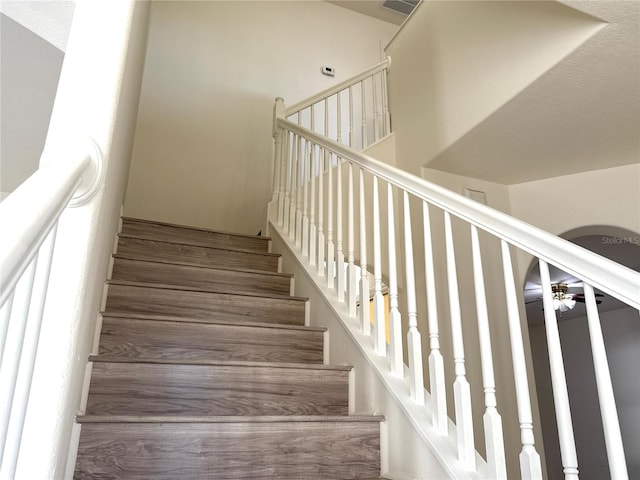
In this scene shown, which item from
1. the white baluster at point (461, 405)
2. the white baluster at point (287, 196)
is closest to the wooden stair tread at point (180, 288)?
the white baluster at point (287, 196)

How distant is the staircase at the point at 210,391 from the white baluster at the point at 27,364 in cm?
71

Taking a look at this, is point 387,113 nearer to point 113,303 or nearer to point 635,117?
point 635,117

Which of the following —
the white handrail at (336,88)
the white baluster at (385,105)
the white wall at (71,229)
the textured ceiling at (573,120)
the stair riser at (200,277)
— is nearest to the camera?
the white wall at (71,229)

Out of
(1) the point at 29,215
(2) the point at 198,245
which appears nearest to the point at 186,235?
(2) the point at 198,245

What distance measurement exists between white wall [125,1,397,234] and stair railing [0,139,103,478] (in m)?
3.45

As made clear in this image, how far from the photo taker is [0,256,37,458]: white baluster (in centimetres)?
57

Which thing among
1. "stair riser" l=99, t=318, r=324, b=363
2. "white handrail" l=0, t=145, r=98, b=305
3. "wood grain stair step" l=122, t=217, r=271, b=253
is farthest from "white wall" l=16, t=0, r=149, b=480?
"wood grain stair step" l=122, t=217, r=271, b=253

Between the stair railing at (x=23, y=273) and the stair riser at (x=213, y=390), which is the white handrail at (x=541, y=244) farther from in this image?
the stair railing at (x=23, y=273)

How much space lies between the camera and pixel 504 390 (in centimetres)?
251

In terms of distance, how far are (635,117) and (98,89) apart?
2223 mm

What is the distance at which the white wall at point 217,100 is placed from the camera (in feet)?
13.6

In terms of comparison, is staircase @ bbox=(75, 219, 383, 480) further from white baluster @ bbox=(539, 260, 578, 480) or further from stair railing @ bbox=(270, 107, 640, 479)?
white baluster @ bbox=(539, 260, 578, 480)

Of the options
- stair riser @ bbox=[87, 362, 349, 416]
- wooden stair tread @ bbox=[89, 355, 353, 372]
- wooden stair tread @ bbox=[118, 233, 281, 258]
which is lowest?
stair riser @ bbox=[87, 362, 349, 416]

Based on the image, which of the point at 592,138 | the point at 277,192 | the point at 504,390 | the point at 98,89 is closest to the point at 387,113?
the point at 277,192
